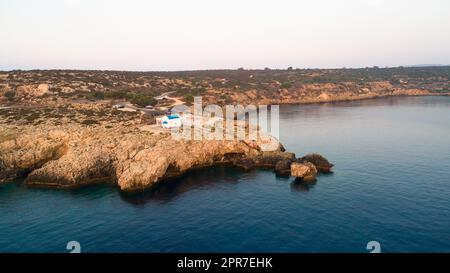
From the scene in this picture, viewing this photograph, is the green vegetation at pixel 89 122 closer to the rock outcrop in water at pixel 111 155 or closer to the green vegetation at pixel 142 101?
the rock outcrop in water at pixel 111 155

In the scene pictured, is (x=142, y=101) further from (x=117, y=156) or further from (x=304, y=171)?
(x=304, y=171)

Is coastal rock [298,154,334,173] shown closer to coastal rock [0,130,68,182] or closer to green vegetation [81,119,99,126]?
green vegetation [81,119,99,126]

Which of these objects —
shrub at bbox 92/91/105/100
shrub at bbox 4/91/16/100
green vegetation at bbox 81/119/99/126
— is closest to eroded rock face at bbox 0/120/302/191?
green vegetation at bbox 81/119/99/126

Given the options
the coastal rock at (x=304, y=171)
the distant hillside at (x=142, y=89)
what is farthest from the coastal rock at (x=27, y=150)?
the coastal rock at (x=304, y=171)

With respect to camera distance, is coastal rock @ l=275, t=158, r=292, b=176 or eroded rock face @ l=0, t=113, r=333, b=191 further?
coastal rock @ l=275, t=158, r=292, b=176

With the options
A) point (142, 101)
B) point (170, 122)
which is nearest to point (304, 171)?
point (170, 122)
